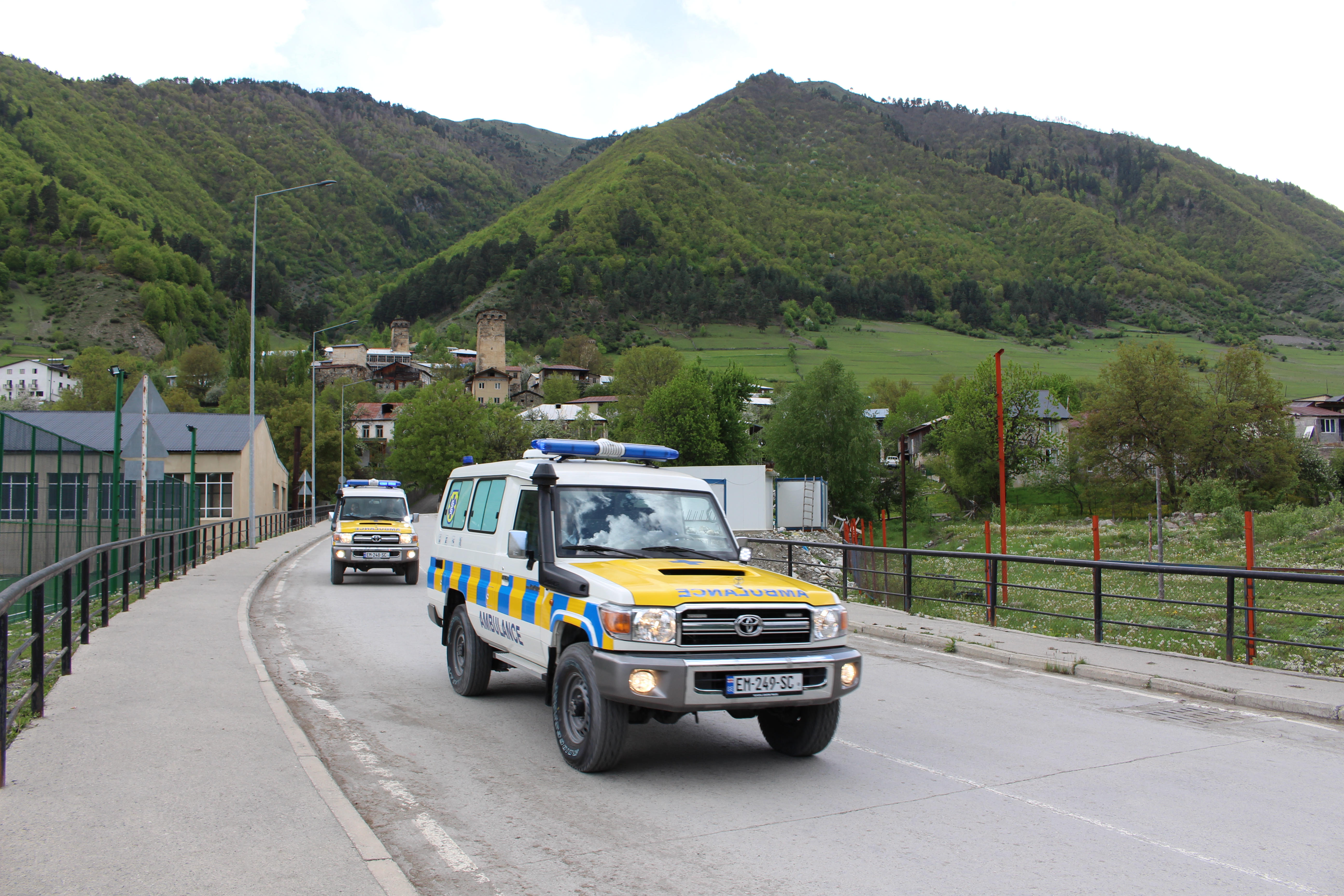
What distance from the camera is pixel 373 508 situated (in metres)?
22.0

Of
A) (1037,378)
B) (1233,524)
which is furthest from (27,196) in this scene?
(1233,524)

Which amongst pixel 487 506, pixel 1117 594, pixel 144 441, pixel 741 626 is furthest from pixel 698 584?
pixel 144 441

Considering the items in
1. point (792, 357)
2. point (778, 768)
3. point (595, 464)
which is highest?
point (792, 357)

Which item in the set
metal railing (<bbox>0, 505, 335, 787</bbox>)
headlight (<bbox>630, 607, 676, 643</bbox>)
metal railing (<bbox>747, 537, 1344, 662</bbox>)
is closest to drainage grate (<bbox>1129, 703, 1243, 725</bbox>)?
metal railing (<bbox>747, 537, 1344, 662</bbox>)

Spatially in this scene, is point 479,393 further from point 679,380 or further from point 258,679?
point 258,679

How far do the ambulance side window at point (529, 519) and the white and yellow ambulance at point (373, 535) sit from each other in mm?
14148

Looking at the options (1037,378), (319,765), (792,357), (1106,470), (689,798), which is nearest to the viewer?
(689,798)

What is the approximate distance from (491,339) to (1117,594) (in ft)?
577

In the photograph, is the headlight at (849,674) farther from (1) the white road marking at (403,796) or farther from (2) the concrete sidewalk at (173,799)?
(2) the concrete sidewalk at (173,799)

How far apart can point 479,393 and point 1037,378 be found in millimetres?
107890

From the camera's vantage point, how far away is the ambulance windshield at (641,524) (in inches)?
283

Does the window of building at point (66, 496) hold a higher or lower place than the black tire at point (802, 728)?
higher

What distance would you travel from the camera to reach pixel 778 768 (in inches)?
257

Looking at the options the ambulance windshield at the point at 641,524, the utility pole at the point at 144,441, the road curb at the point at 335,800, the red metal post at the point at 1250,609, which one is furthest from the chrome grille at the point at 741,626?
the utility pole at the point at 144,441
